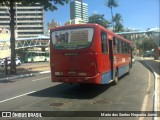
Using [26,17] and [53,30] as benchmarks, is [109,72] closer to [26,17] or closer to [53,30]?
[53,30]

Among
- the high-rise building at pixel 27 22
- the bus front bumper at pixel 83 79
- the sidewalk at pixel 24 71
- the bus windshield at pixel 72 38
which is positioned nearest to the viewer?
the bus front bumper at pixel 83 79

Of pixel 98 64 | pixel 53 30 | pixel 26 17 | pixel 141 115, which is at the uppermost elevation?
pixel 26 17

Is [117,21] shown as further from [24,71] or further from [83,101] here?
[83,101]

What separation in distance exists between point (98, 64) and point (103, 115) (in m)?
4.34

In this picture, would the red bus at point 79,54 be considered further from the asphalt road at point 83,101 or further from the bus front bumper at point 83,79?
the asphalt road at point 83,101

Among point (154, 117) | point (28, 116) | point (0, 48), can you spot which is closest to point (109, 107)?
point (154, 117)

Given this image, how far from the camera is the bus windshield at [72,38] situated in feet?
46.9

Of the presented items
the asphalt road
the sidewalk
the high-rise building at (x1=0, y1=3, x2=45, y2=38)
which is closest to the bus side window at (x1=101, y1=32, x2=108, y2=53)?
the asphalt road

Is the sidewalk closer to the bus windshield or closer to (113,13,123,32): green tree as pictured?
the bus windshield

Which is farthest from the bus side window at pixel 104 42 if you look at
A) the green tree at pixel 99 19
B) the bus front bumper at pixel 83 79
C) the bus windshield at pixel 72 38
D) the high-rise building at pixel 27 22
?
the high-rise building at pixel 27 22

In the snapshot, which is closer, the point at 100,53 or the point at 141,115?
the point at 141,115

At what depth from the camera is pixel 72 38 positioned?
48.0 feet

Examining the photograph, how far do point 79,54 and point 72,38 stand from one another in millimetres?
841

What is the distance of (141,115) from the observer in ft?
33.9
